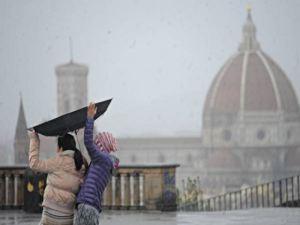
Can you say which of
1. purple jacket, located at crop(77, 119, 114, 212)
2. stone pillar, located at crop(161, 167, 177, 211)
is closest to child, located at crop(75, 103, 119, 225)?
purple jacket, located at crop(77, 119, 114, 212)

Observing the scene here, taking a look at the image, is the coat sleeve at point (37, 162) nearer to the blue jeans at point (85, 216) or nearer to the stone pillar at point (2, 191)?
the blue jeans at point (85, 216)

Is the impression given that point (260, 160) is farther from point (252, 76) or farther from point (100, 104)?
point (100, 104)

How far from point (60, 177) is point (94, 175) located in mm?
244

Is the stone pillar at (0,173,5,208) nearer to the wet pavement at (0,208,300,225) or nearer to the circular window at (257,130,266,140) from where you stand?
the wet pavement at (0,208,300,225)

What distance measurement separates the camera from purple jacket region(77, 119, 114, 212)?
641cm

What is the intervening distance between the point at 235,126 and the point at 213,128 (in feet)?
10.8

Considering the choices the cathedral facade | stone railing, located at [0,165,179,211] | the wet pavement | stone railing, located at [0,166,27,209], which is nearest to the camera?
the wet pavement

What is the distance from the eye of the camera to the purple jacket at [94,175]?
21.0 ft

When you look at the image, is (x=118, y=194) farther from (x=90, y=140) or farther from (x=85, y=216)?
(x=90, y=140)

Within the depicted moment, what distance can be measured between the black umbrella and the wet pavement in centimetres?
408

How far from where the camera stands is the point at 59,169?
644 cm

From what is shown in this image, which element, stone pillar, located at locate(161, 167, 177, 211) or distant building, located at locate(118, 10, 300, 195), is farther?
distant building, located at locate(118, 10, 300, 195)

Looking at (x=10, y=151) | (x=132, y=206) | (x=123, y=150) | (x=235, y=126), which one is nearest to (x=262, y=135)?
(x=235, y=126)

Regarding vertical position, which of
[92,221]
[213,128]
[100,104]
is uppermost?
[213,128]
